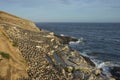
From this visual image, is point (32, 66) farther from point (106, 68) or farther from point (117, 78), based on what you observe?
point (106, 68)

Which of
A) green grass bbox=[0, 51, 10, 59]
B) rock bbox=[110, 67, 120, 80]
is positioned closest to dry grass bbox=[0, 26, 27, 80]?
green grass bbox=[0, 51, 10, 59]

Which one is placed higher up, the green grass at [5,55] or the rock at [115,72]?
the green grass at [5,55]

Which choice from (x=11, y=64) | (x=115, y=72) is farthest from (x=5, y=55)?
(x=115, y=72)

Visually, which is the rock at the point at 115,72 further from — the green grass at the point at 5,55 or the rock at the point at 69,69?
the green grass at the point at 5,55

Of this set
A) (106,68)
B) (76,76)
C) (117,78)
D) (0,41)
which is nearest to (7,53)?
(0,41)

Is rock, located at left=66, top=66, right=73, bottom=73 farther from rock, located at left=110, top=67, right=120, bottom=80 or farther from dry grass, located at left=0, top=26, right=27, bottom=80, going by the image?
rock, located at left=110, top=67, right=120, bottom=80

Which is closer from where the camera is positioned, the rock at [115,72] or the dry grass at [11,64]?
the dry grass at [11,64]

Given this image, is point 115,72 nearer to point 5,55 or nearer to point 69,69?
point 69,69

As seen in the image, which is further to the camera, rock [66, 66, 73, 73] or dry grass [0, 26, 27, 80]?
rock [66, 66, 73, 73]

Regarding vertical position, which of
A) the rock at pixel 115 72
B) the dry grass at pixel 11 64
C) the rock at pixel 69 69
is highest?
the dry grass at pixel 11 64

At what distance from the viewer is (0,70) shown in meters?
17.4

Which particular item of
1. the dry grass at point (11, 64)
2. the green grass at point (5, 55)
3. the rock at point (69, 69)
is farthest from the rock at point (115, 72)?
the green grass at point (5, 55)

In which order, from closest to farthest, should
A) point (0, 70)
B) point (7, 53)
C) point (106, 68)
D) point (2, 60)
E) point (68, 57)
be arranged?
point (0, 70)
point (2, 60)
point (7, 53)
point (68, 57)
point (106, 68)

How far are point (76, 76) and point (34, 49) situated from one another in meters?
5.22
